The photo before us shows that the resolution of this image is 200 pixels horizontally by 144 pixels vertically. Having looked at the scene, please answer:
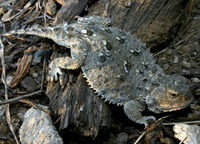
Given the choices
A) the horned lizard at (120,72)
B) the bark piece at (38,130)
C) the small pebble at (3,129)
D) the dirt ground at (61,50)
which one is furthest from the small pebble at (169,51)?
the small pebble at (3,129)

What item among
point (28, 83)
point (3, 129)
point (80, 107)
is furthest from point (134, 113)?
point (3, 129)

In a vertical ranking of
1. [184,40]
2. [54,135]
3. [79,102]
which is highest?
[184,40]

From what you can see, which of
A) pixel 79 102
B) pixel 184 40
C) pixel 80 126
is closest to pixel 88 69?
pixel 79 102

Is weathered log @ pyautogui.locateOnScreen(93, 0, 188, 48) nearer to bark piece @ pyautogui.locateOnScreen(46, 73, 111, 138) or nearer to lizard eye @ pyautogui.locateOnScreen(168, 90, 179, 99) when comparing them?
lizard eye @ pyautogui.locateOnScreen(168, 90, 179, 99)

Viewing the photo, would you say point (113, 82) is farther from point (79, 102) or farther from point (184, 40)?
point (184, 40)

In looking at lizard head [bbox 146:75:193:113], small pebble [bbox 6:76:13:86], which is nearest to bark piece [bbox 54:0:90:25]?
small pebble [bbox 6:76:13:86]

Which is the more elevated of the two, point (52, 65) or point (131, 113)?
point (52, 65)

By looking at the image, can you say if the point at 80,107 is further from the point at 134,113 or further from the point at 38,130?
the point at 134,113
